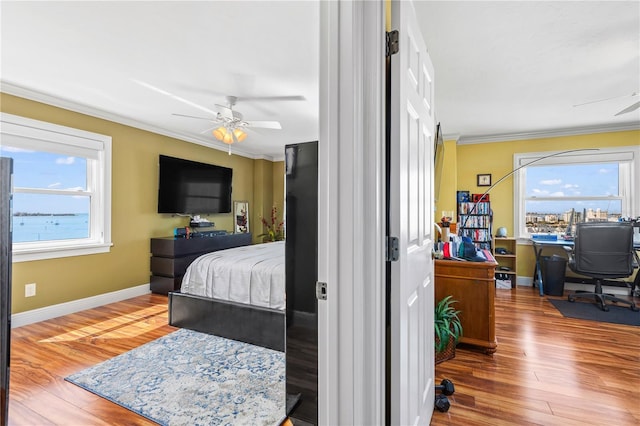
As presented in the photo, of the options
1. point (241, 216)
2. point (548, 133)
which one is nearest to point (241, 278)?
point (241, 216)

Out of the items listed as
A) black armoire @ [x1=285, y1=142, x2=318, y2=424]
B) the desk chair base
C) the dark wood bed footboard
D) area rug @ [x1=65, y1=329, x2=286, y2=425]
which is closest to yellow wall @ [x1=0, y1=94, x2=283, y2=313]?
the dark wood bed footboard

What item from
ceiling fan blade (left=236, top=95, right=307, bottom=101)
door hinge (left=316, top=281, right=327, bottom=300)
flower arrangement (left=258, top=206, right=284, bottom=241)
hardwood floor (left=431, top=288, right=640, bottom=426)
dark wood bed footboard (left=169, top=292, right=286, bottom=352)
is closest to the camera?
door hinge (left=316, top=281, right=327, bottom=300)

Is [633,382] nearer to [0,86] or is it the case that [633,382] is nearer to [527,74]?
[527,74]

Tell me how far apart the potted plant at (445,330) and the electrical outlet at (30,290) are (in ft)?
12.6

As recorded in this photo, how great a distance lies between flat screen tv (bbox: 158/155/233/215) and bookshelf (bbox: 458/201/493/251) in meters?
3.96

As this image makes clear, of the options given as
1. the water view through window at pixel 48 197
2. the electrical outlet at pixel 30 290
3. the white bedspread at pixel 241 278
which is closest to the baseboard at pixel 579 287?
the white bedspread at pixel 241 278

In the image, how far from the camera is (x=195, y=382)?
2.11 metres

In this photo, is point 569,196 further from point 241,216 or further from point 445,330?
point 241,216

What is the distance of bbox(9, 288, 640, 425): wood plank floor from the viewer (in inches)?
69.2

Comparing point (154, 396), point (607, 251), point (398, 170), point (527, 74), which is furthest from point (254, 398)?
point (607, 251)

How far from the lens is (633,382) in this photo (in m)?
2.08

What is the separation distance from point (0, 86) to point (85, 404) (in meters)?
3.04

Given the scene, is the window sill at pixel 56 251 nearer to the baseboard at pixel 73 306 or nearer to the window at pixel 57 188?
the window at pixel 57 188

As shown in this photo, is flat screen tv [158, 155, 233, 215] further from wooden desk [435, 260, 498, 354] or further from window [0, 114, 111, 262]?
wooden desk [435, 260, 498, 354]
